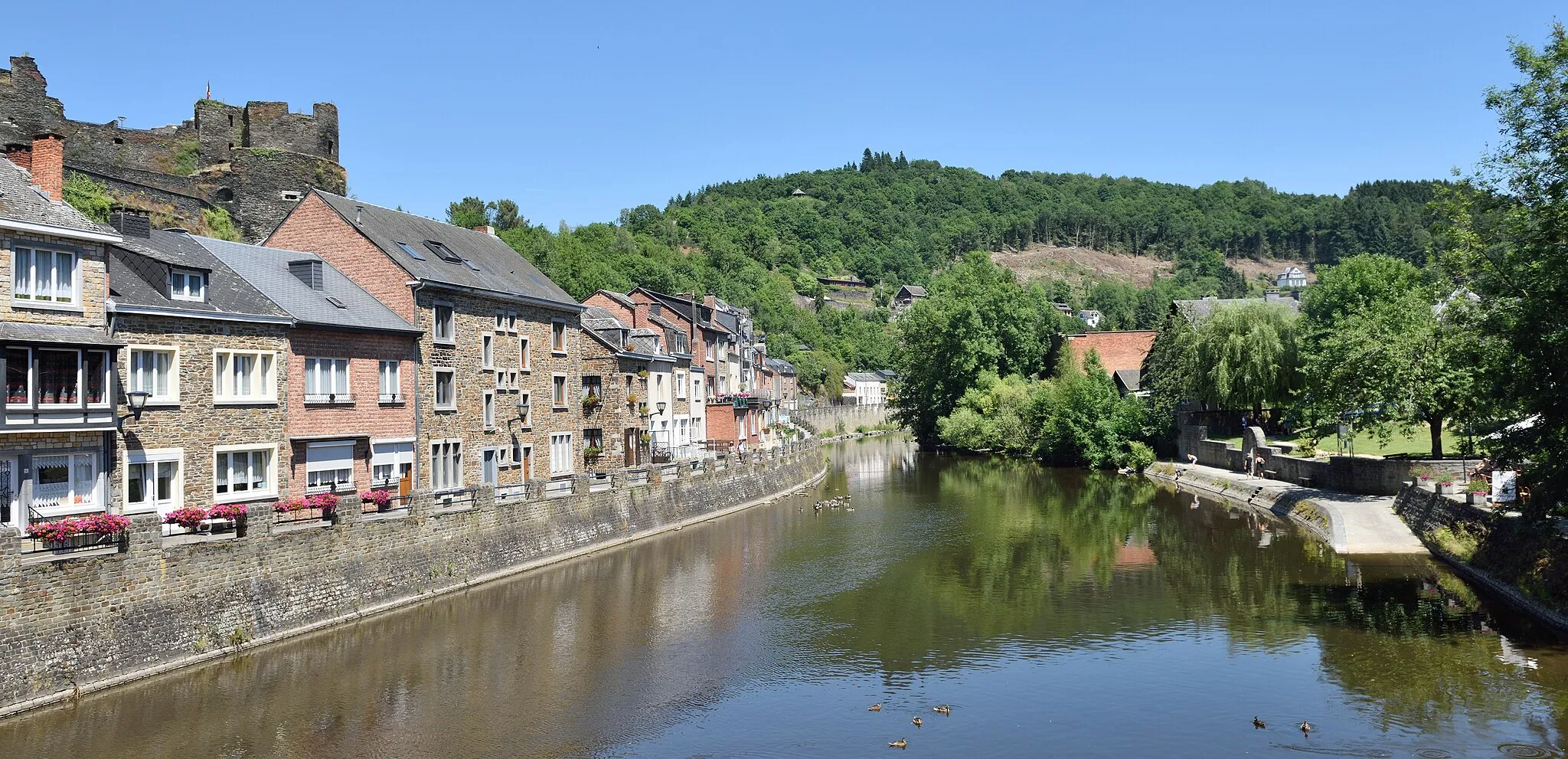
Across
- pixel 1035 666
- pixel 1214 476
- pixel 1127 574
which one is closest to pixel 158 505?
pixel 1035 666

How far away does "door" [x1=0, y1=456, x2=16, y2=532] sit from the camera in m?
24.5

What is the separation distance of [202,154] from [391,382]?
34.3 meters

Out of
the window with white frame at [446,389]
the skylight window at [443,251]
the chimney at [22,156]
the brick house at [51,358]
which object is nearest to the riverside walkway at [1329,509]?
the window with white frame at [446,389]

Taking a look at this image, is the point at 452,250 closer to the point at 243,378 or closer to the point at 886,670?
the point at 243,378

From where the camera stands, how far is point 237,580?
24.8 meters

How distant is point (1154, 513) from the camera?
51031 millimetres

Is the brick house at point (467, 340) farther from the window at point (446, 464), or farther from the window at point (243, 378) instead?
the window at point (243, 378)

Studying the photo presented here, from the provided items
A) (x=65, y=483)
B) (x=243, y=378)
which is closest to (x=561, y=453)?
(x=243, y=378)

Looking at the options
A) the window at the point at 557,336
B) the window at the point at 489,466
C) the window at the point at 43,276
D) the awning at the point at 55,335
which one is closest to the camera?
the awning at the point at 55,335

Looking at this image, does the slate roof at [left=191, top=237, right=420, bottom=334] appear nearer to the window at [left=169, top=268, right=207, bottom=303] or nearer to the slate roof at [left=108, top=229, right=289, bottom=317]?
the slate roof at [left=108, top=229, right=289, bottom=317]

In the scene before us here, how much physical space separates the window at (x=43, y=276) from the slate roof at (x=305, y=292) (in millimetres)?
6749

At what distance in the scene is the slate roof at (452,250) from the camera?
39344mm

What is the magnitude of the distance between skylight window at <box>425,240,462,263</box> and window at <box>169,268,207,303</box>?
12364 mm

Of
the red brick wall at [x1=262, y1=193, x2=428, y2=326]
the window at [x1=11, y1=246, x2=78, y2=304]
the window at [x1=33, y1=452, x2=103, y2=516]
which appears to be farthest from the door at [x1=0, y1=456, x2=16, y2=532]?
the red brick wall at [x1=262, y1=193, x2=428, y2=326]
